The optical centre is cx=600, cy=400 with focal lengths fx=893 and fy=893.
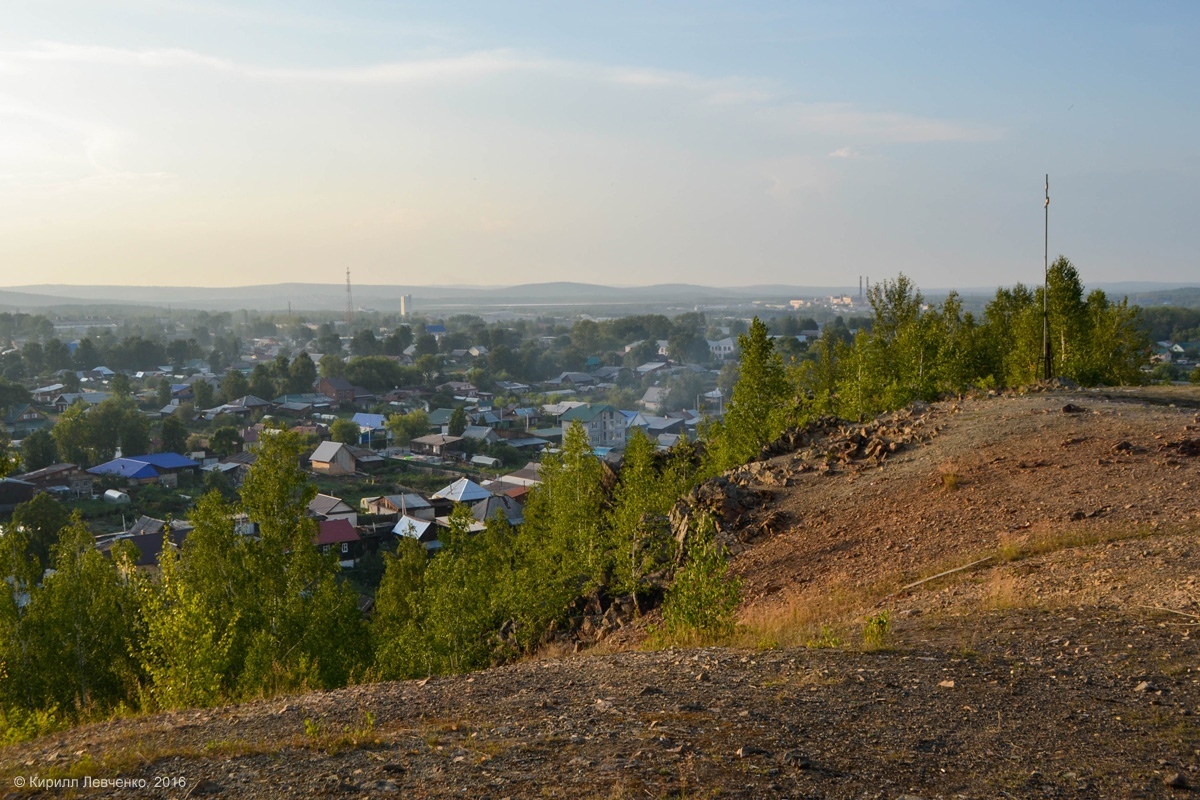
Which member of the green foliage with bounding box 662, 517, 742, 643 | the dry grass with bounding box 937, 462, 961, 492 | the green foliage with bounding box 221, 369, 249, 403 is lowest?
the green foliage with bounding box 221, 369, 249, 403

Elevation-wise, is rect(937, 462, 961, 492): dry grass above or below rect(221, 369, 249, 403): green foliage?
above

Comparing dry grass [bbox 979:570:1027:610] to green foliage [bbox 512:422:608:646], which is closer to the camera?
dry grass [bbox 979:570:1027:610]

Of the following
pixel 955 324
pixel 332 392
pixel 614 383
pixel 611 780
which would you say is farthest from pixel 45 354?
pixel 611 780

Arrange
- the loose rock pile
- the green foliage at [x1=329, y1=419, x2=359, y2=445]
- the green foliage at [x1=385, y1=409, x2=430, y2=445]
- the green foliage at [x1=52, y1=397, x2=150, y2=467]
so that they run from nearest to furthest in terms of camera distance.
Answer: the loose rock pile, the green foliage at [x1=52, y1=397, x2=150, y2=467], the green foliage at [x1=329, y1=419, x2=359, y2=445], the green foliage at [x1=385, y1=409, x2=430, y2=445]

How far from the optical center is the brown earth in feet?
15.8

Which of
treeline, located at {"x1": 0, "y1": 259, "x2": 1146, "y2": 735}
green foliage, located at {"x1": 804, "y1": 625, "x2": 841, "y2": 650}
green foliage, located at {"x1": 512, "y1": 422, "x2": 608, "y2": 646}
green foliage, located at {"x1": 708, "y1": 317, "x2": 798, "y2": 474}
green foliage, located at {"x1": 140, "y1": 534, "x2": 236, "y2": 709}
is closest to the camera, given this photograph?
green foliage, located at {"x1": 804, "y1": 625, "x2": 841, "y2": 650}

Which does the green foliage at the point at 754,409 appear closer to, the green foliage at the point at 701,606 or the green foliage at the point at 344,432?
the green foliage at the point at 701,606

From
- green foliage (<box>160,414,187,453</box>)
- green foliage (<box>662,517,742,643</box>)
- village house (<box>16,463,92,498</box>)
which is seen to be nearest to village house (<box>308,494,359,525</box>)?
village house (<box>16,463,92,498</box>)

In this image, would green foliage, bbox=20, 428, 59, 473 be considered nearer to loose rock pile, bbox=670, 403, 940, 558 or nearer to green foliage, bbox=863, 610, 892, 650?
loose rock pile, bbox=670, 403, 940, 558

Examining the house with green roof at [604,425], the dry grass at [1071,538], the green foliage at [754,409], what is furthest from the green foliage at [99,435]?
the dry grass at [1071,538]

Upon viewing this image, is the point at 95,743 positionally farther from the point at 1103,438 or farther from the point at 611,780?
the point at 1103,438

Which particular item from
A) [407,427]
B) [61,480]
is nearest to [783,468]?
[61,480]

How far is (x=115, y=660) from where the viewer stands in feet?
44.4

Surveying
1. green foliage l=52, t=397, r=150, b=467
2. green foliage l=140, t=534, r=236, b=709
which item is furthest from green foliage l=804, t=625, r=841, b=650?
green foliage l=52, t=397, r=150, b=467
